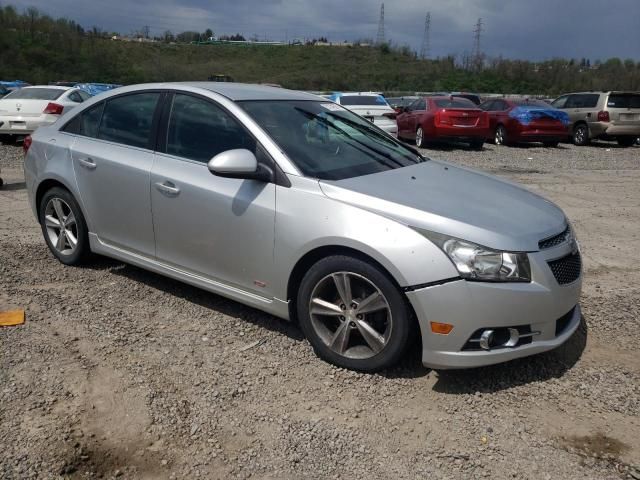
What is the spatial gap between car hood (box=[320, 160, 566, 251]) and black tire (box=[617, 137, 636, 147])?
56.3 feet

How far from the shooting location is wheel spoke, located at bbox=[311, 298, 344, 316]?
3566 mm

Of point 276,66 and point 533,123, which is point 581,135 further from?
point 276,66

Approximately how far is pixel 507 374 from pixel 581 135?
17.3 meters

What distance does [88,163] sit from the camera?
4758mm

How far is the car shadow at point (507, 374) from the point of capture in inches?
137

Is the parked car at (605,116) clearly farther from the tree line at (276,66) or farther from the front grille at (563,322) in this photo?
the tree line at (276,66)

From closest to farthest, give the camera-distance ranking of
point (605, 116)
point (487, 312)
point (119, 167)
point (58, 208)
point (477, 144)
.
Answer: point (487, 312) < point (119, 167) < point (58, 208) < point (477, 144) < point (605, 116)

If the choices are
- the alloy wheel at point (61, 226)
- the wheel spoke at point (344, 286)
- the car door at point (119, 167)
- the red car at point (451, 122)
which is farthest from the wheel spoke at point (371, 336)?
the red car at point (451, 122)

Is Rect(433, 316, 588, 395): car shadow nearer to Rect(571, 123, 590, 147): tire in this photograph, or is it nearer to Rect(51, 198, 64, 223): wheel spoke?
Rect(51, 198, 64, 223): wheel spoke

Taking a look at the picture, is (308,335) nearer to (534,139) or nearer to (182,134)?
(182,134)

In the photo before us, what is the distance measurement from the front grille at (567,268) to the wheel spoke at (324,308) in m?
1.24

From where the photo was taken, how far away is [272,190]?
12.2 feet

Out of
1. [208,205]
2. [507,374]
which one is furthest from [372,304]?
[208,205]

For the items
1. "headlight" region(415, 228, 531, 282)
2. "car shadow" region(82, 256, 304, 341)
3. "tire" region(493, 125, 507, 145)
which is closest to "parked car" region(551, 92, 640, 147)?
"tire" region(493, 125, 507, 145)
